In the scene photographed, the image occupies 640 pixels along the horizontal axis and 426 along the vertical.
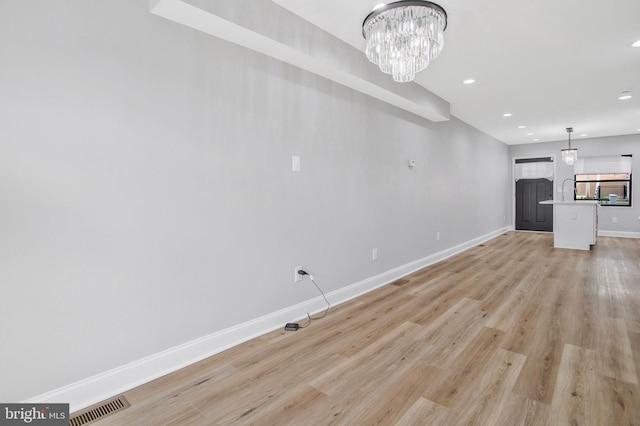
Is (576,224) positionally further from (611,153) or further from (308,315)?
(308,315)

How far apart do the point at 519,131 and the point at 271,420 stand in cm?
798

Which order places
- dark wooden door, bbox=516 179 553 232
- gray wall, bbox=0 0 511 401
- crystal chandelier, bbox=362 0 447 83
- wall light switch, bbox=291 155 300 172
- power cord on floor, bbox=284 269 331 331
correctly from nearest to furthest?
gray wall, bbox=0 0 511 401, crystal chandelier, bbox=362 0 447 83, power cord on floor, bbox=284 269 331 331, wall light switch, bbox=291 155 300 172, dark wooden door, bbox=516 179 553 232

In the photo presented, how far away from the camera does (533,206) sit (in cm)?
895

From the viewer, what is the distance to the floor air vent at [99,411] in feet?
5.17

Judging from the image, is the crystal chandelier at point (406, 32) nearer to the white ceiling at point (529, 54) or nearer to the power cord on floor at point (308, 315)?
the white ceiling at point (529, 54)

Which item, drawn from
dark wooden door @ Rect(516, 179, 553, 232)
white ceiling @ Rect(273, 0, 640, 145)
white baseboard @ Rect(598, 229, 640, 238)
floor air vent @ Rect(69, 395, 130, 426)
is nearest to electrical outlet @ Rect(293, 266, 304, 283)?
floor air vent @ Rect(69, 395, 130, 426)

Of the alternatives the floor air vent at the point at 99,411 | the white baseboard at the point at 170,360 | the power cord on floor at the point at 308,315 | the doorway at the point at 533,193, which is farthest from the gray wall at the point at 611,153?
the floor air vent at the point at 99,411

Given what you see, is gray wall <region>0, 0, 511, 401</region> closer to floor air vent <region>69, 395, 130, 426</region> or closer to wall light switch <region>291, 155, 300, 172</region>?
wall light switch <region>291, 155, 300, 172</region>

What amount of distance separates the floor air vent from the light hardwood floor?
5cm

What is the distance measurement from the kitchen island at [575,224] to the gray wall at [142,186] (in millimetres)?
5674

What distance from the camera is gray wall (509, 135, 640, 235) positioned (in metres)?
7.54

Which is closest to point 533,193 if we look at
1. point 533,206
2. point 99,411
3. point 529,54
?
point 533,206

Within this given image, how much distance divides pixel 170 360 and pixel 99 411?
43 centimetres

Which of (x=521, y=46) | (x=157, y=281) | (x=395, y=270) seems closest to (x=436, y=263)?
(x=395, y=270)
